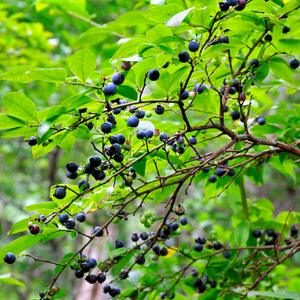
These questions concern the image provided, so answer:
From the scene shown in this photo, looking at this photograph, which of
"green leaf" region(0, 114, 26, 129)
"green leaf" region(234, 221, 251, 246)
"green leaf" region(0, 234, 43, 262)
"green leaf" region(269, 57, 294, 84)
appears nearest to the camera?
"green leaf" region(0, 114, 26, 129)

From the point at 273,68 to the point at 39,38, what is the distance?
2617mm

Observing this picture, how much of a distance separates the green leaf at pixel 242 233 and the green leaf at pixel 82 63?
108 cm

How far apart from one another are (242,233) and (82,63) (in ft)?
3.66

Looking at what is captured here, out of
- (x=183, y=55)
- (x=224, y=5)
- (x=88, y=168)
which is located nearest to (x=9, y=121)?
(x=88, y=168)

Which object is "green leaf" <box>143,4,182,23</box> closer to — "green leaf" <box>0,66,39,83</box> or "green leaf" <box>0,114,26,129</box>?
"green leaf" <box>0,66,39,83</box>

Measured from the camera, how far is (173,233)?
1.26m

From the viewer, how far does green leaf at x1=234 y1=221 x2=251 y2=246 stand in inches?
56.8

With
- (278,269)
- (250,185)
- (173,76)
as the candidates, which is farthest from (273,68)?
(250,185)

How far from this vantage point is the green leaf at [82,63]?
76 centimetres

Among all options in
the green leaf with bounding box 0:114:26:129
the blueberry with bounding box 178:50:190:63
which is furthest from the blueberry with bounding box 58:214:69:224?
the blueberry with bounding box 178:50:190:63

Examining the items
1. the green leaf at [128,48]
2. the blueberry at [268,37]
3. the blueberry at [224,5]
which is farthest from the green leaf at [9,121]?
the blueberry at [268,37]

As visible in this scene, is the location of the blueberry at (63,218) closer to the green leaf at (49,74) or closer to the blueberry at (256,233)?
the green leaf at (49,74)

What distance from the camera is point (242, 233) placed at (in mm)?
1459

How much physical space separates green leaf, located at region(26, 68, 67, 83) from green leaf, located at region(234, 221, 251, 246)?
1.11m
